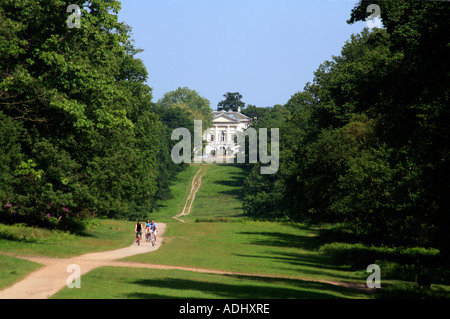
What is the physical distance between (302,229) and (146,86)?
73.8 ft

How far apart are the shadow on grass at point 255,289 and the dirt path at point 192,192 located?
6885 cm

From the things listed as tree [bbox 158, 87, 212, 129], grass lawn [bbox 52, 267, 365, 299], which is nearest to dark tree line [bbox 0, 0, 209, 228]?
grass lawn [bbox 52, 267, 365, 299]

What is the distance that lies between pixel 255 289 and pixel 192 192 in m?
→ 106

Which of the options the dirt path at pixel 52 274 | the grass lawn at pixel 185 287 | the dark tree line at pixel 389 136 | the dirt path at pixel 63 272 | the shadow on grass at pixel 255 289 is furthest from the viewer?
the dark tree line at pixel 389 136

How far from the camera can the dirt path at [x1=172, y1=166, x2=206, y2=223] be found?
10316 cm

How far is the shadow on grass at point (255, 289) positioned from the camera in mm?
17922

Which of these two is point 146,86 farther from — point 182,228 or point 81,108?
point 81,108

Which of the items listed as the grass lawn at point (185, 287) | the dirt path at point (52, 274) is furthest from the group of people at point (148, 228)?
the grass lawn at point (185, 287)

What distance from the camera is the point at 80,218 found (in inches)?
1658

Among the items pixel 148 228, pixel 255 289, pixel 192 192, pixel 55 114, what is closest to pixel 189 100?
Result: pixel 192 192

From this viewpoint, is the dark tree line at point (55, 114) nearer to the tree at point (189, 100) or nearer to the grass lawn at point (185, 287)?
the grass lawn at point (185, 287)

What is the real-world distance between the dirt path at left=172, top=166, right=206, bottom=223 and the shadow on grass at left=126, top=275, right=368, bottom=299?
2711 inches

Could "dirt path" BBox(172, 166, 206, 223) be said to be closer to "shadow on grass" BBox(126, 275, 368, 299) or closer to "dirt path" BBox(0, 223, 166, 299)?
"dirt path" BBox(0, 223, 166, 299)
